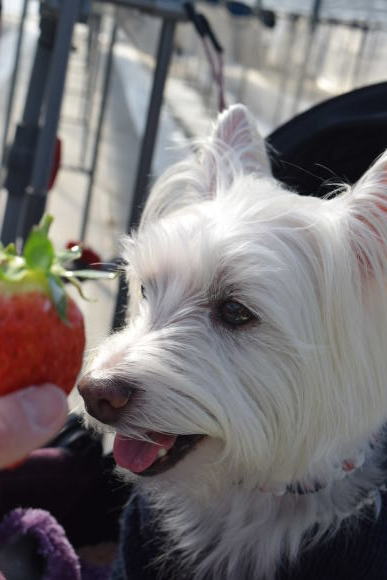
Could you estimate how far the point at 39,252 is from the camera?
2.97 feet

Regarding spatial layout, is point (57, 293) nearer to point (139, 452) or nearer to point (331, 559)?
point (139, 452)

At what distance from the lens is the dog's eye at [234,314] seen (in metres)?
1.63

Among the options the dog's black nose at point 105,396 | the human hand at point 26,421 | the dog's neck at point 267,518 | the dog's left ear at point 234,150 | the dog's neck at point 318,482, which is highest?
the dog's left ear at point 234,150

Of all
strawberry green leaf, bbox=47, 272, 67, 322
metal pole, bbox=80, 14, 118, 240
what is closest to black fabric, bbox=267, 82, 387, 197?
strawberry green leaf, bbox=47, 272, 67, 322

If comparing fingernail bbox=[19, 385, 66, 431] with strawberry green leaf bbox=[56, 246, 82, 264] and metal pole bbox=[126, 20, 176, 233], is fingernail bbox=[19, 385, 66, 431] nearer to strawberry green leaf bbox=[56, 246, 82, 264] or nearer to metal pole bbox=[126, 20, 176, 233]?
strawberry green leaf bbox=[56, 246, 82, 264]

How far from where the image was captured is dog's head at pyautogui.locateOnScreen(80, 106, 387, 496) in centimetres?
155

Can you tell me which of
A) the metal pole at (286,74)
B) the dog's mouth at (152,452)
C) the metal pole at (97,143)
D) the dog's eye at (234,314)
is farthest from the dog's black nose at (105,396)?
the metal pole at (286,74)

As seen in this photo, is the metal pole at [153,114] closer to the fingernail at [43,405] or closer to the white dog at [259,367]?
the white dog at [259,367]

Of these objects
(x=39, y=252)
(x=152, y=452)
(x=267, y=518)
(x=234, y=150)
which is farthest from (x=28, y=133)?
(x=39, y=252)

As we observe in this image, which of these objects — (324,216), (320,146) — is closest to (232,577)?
(324,216)

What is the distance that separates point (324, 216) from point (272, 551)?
30.0 inches

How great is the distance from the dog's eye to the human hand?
0.81m

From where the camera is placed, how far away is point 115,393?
150cm

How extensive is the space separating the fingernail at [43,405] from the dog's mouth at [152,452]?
2.53 ft
